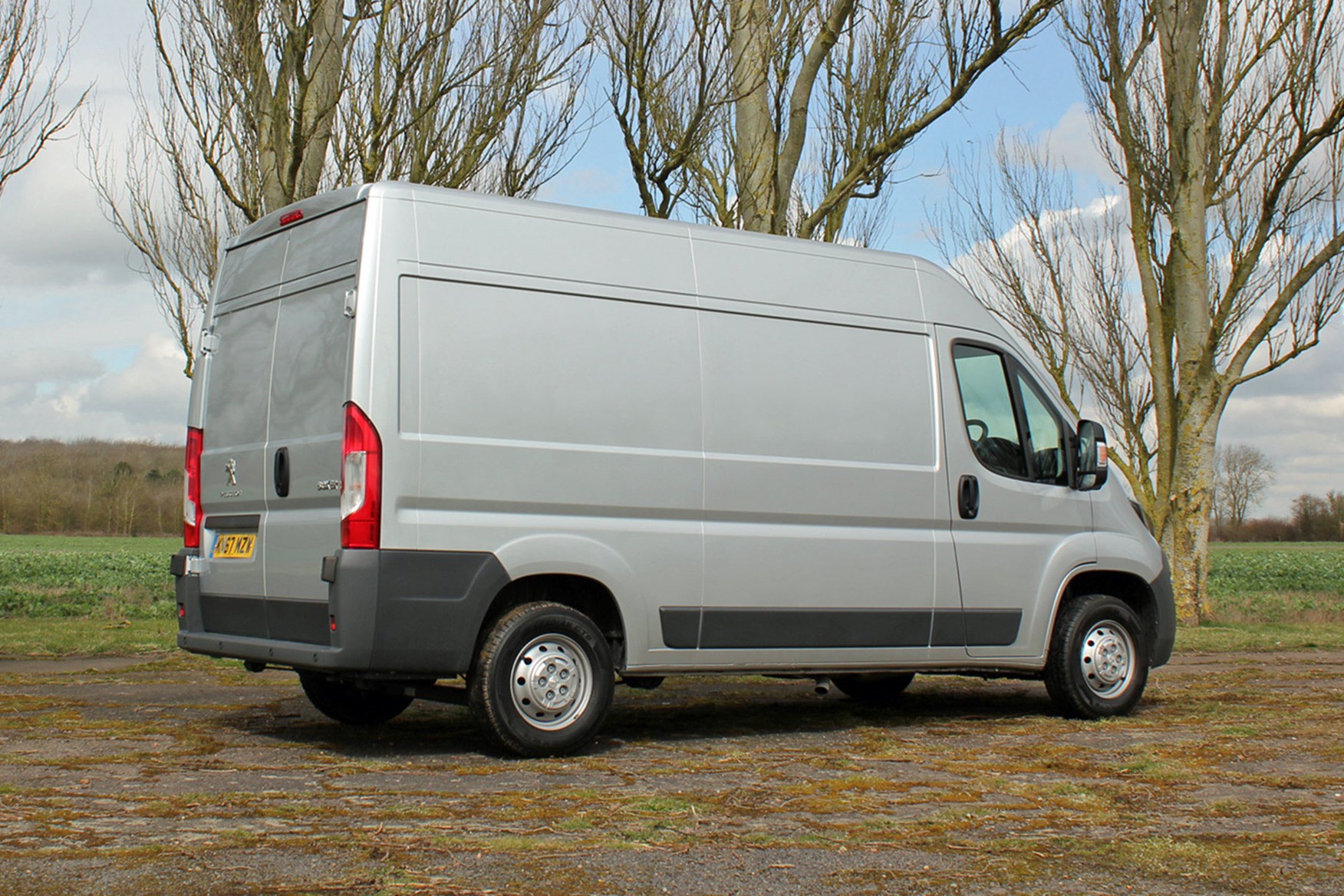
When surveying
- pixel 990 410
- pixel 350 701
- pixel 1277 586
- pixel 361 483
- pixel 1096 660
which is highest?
pixel 990 410

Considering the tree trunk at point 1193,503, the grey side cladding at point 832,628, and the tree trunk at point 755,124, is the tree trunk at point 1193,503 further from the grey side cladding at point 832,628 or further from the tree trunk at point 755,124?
the grey side cladding at point 832,628

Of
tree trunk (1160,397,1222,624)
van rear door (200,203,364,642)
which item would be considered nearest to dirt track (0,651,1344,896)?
van rear door (200,203,364,642)

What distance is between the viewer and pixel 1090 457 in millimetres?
8461

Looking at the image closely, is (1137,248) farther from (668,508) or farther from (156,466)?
(156,466)

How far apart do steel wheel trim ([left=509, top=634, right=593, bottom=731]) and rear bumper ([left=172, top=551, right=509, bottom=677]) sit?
28 centimetres

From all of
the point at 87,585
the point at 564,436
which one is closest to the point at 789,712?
the point at 564,436

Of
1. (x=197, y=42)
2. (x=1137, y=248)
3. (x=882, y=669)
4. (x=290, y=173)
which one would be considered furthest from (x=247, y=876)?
(x=1137, y=248)

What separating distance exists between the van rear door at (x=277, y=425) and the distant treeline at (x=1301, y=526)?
3023 inches

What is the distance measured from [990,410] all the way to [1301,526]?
76061 millimetres

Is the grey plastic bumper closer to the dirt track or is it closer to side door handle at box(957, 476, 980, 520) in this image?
the dirt track

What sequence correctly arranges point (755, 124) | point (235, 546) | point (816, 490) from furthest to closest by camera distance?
point (755, 124) < point (816, 490) < point (235, 546)

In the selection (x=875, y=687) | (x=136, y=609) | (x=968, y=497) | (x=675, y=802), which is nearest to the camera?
(x=675, y=802)

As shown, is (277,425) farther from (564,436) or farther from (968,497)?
(968,497)

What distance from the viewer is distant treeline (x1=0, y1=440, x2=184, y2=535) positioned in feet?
240
